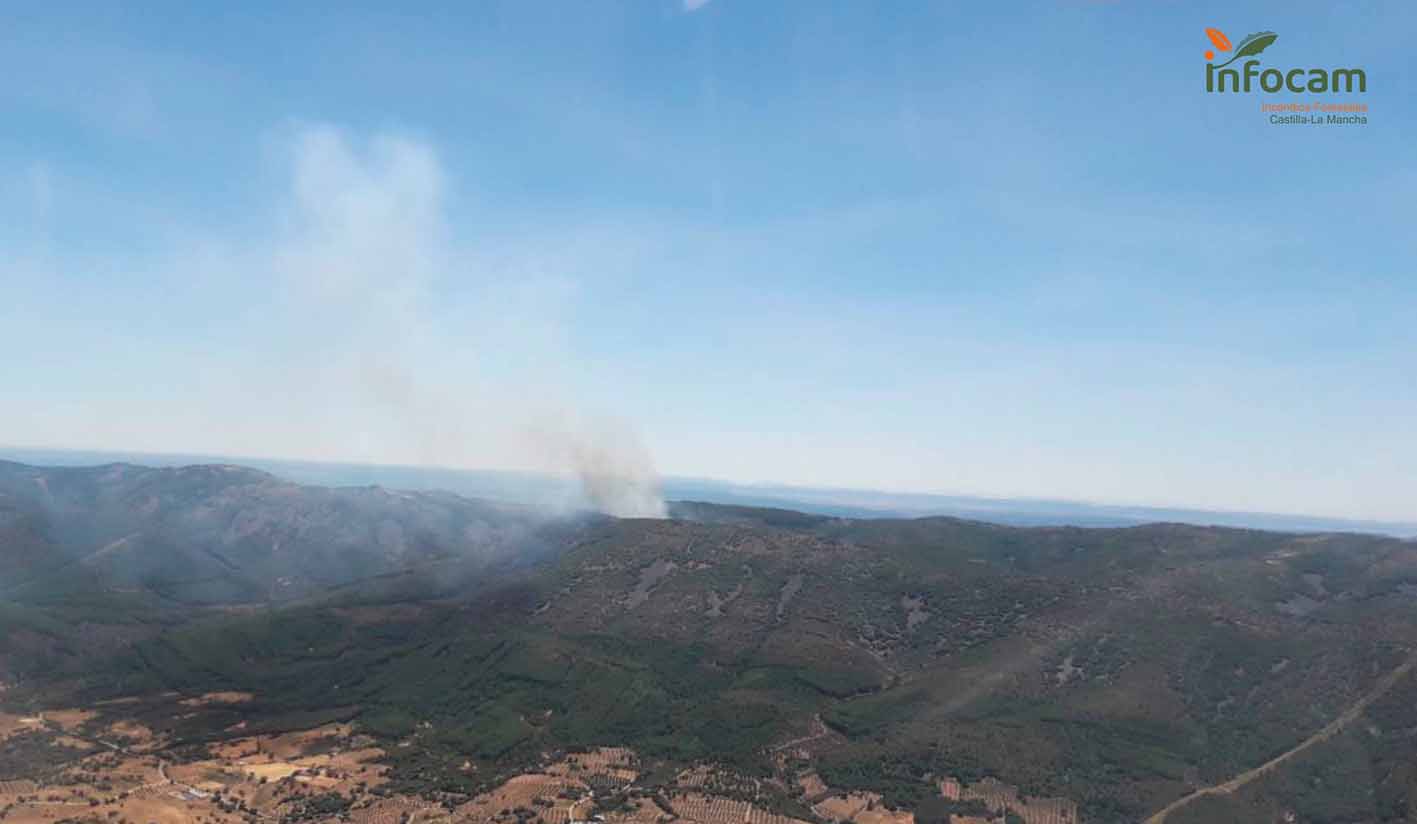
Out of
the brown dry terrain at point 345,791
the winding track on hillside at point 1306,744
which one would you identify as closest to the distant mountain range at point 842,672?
the winding track on hillside at point 1306,744

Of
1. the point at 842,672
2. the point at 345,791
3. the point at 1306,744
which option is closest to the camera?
the point at 1306,744

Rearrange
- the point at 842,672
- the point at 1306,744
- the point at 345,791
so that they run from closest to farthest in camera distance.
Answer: the point at 1306,744 < the point at 345,791 < the point at 842,672

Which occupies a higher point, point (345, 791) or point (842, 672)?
point (842, 672)

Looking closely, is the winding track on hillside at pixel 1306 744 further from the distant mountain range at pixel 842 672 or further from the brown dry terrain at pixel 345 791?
the brown dry terrain at pixel 345 791

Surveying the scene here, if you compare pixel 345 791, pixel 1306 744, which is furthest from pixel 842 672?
pixel 345 791

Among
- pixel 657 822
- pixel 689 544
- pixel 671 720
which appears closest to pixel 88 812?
pixel 657 822

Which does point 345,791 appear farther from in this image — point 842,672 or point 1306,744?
point 1306,744

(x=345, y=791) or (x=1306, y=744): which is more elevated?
(x=1306, y=744)

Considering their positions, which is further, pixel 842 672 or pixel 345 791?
pixel 842 672

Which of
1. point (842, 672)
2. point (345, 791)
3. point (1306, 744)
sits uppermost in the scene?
point (1306, 744)

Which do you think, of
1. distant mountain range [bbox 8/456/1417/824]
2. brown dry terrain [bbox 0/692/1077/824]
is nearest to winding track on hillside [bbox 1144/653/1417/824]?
distant mountain range [bbox 8/456/1417/824]
